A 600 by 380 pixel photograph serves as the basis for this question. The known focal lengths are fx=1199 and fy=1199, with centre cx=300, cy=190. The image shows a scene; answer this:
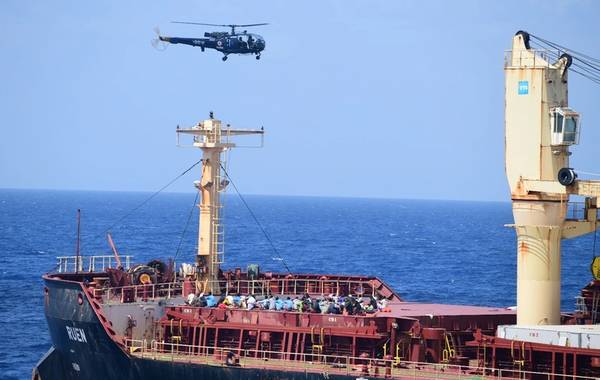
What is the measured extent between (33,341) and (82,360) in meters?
20.2

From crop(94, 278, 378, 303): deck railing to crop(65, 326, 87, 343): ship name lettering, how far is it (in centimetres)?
173

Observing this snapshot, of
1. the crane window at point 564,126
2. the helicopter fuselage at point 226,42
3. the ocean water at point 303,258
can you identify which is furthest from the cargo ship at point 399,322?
the helicopter fuselage at point 226,42

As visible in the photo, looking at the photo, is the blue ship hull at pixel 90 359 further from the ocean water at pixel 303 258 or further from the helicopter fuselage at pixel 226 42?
the helicopter fuselage at pixel 226 42

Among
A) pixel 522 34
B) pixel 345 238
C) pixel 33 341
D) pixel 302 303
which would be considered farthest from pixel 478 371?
pixel 345 238

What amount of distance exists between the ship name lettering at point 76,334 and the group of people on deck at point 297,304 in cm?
437

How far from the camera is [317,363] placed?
4234 centimetres

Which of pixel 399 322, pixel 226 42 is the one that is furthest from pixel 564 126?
pixel 226 42

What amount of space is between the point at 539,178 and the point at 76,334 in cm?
1925

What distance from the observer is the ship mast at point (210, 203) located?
51.5m

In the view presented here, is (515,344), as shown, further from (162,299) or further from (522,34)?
(162,299)

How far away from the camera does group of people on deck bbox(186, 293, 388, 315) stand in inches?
1779

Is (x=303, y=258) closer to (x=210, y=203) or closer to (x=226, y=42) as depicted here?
(x=226, y=42)

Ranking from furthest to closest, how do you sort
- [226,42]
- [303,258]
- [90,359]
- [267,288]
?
[303,258] → [226,42] → [267,288] → [90,359]

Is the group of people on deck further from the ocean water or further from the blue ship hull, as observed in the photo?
the ocean water
